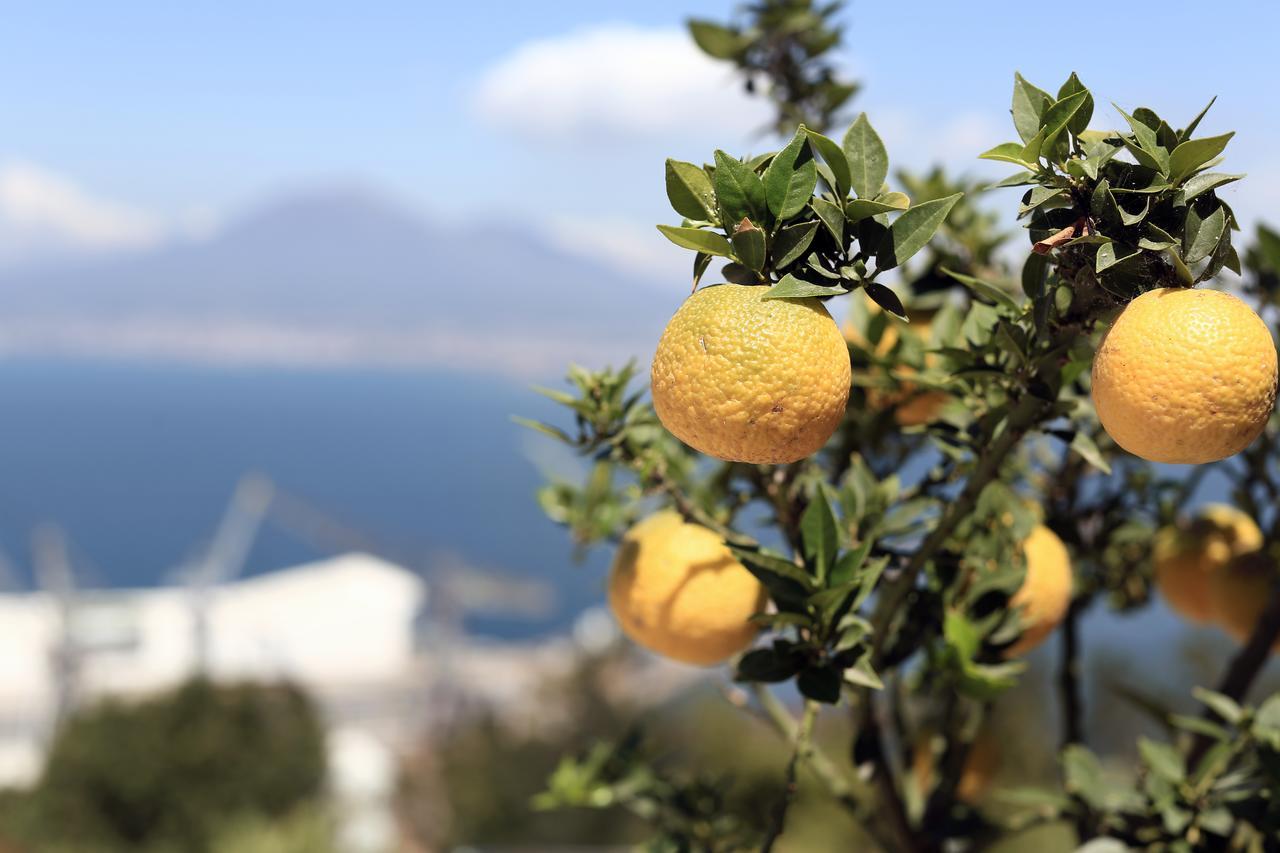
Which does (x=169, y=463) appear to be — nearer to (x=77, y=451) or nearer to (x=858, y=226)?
(x=77, y=451)

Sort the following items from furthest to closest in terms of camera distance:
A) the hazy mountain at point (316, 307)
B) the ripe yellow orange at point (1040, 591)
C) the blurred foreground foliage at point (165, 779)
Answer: the hazy mountain at point (316, 307) < the blurred foreground foliage at point (165, 779) < the ripe yellow orange at point (1040, 591)

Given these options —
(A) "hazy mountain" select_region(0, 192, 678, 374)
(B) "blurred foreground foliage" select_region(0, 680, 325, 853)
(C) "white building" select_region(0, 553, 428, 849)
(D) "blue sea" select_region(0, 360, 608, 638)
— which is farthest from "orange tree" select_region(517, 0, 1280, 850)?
(A) "hazy mountain" select_region(0, 192, 678, 374)

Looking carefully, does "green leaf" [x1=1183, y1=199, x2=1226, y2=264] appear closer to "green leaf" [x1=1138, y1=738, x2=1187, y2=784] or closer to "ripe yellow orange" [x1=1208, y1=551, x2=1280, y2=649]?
"green leaf" [x1=1138, y1=738, x2=1187, y2=784]

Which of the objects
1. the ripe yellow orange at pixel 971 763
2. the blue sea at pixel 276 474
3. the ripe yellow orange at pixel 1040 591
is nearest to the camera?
the ripe yellow orange at pixel 1040 591

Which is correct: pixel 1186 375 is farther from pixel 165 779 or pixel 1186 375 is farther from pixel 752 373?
pixel 165 779

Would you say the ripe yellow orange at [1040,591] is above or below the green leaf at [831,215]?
below

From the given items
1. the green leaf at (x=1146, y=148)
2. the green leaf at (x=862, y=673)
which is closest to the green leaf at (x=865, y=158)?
the green leaf at (x=1146, y=148)

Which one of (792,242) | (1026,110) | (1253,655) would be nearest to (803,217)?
(792,242)

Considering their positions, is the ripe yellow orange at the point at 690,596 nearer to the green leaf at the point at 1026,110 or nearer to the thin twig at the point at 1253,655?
the green leaf at the point at 1026,110
